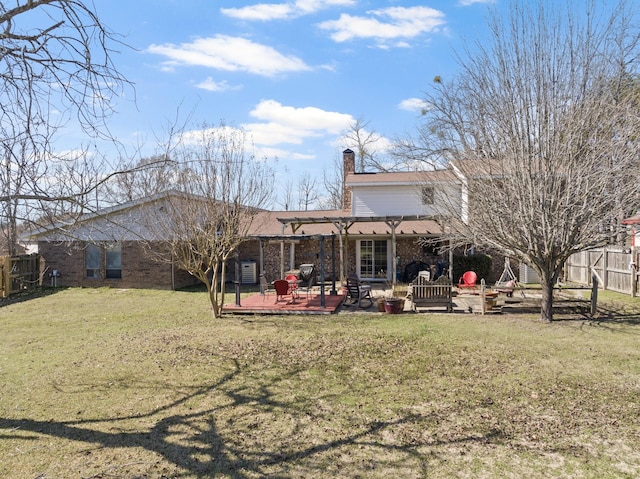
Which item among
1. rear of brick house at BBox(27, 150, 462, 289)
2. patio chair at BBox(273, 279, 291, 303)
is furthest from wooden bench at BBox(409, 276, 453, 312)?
rear of brick house at BBox(27, 150, 462, 289)

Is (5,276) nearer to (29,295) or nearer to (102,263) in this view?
(29,295)

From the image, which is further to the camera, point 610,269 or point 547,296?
point 610,269

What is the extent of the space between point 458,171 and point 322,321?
18.4 ft

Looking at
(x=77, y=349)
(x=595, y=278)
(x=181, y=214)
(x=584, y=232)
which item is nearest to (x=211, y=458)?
(x=77, y=349)

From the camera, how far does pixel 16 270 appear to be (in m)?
17.5

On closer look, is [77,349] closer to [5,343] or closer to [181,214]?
[5,343]

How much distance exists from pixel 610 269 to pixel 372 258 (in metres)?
9.64

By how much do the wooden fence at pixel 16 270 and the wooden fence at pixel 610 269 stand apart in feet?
65.5

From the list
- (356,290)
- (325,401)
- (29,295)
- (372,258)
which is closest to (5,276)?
(29,295)

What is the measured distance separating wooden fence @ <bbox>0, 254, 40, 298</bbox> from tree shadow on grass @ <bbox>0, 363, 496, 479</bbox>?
1210 centimetres

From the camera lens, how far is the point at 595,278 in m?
11.6

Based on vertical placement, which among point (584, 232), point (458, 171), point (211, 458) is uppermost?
point (458, 171)

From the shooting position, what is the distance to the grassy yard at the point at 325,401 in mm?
4445

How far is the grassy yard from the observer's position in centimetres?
445
